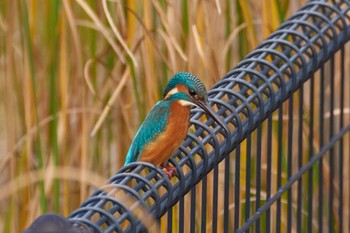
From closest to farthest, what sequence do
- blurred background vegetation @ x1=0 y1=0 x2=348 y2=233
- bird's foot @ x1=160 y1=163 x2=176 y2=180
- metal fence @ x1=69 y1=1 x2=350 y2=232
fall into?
metal fence @ x1=69 y1=1 x2=350 y2=232, bird's foot @ x1=160 y1=163 x2=176 y2=180, blurred background vegetation @ x1=0 y1=0 x2=348 y2=233

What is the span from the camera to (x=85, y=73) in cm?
236

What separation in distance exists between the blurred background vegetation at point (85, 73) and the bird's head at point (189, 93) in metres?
0.82

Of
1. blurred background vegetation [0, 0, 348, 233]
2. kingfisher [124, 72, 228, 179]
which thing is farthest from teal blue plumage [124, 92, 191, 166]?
blurred background vegetation [0, 0, 348, 233]

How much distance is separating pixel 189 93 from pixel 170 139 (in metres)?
0.07

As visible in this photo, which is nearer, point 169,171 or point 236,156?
point 169,171

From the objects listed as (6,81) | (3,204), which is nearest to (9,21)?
(6,81)

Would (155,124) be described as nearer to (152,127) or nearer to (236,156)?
(152,127)

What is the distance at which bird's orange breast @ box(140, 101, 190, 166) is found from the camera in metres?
1.42

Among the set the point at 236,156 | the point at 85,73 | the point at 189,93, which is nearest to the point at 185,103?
the point at 189,93

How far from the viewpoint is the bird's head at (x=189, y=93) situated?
1.45m

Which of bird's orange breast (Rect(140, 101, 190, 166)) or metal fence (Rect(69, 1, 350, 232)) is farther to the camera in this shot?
bird's orange breast (Rect(140, 101, 190, 166))

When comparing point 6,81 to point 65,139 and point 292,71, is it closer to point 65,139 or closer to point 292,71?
point 65,139

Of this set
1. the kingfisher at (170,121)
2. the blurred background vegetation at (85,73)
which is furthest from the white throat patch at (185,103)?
the blurred background vegetation at (85,73)

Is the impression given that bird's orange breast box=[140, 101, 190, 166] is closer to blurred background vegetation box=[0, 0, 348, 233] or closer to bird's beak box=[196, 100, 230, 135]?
bird's beak box=[196, 100, 230, 135]
